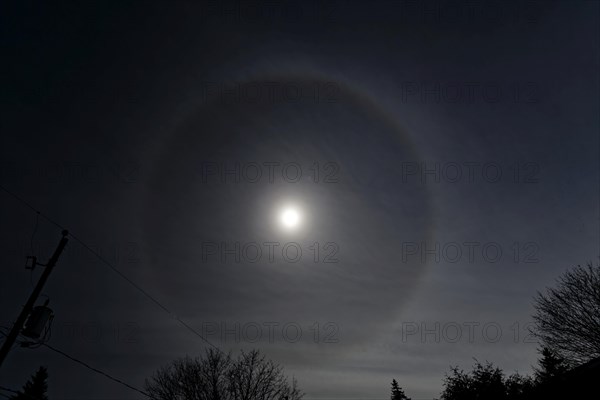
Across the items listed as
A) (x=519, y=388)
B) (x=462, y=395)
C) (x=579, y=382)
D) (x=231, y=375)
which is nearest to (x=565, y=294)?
(x=519, y=388)

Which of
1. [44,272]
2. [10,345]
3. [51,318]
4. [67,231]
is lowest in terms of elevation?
[10,345]

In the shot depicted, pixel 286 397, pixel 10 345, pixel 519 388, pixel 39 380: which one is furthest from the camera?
pixel 39 380

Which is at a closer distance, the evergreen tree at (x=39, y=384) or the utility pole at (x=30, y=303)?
the utility pole at (x=30, y=303)

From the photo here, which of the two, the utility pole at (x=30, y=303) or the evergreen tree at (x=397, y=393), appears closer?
the utility pole at (x=30, y=303)

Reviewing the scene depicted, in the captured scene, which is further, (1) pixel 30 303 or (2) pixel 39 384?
(2) pixel 39 384

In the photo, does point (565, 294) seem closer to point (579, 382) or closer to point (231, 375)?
point (579, 382)

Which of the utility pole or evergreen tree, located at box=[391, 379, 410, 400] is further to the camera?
evergreen tree, located at box=[391, 379, 410, 400]

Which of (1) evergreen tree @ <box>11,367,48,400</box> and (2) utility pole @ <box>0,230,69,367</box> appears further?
(1) evergreen tree @ <box>11,367,48,400</box>

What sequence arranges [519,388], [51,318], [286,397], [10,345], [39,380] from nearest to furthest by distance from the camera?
1. [10,345]
2. [51,318]
3. [519,388]
4. [286,397]
5. [39,380]
